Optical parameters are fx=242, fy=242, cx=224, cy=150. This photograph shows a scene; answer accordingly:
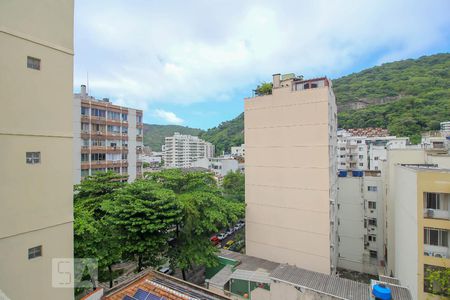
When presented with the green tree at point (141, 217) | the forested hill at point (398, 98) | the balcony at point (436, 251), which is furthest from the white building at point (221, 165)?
the balcony at point (436, 251)

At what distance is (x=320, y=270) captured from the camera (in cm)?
1759

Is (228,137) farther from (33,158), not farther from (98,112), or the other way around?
Answer: (33,158)

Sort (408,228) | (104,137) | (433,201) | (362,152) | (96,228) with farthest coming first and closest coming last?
(362,152)
(104,137)
(96,228)
(408,228)
(433,201)

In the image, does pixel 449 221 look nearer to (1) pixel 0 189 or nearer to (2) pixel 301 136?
(2) pixel 301 136

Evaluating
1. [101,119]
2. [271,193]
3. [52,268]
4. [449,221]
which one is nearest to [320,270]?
[271,193]

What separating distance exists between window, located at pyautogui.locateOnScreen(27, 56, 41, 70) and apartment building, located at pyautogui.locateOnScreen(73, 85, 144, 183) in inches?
908

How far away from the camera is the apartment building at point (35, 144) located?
18.4 feet

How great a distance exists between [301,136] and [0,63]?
1696cm

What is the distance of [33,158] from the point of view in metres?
6.20

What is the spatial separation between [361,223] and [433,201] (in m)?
12.4

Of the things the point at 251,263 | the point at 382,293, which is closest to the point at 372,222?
the point at 251,263

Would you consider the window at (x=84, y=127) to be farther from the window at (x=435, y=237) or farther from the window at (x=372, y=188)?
the window at (x=372, y=188)

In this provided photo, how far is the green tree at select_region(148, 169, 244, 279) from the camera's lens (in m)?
16.6

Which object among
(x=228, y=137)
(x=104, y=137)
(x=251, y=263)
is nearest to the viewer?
(x=251, y=263)
